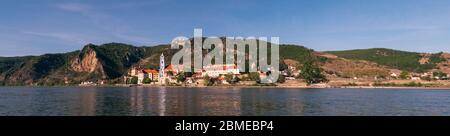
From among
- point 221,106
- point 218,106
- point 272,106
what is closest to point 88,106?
point 218,106

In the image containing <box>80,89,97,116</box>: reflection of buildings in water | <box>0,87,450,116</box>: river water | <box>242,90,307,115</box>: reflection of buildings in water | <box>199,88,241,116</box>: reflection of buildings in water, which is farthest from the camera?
<box>242,90,307,115</box>: reflection of buildings in water

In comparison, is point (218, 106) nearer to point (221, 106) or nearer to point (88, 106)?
point (221, 106)

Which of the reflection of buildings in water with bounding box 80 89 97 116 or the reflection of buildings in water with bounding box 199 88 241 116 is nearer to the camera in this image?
the reflection of buildings in water with bounding box 80 89 97 116

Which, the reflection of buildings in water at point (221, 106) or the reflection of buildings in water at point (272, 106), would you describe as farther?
the reflection of buildings in water at point (272, 106)

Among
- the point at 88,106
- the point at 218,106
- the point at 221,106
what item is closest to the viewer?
the point at 221,106

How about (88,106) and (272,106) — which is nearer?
(88,106)

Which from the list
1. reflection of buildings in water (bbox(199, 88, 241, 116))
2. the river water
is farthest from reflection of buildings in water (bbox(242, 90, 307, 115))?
reflection of buildings in water (bbox(199, 88, 241, 116))

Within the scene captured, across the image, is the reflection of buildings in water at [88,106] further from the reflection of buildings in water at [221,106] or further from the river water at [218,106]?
the reflection of buildings in water at [221,106]

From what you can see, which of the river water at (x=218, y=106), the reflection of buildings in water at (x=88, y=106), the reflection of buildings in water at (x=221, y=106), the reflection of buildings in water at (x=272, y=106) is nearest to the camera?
the reflection of buildings in water at (x=88, y=106)

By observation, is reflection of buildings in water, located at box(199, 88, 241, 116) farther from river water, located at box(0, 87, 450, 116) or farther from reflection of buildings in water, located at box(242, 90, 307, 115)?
reflection of buildings in water, located at box(242, 90, 307, 115)

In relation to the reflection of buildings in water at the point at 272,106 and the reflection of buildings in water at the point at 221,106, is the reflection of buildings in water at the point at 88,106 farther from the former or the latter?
the reflection of buildings in water at the point at 272,106

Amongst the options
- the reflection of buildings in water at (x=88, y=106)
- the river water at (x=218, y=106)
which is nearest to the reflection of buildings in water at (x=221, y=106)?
the river water at (x=218, y=106)

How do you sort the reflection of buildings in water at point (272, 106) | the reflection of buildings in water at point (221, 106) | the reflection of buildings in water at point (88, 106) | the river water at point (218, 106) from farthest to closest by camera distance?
the reflection of buildings in water at point (272, 106), the river water at point (218, 106), the reflection of buildings in water at point (221, 106), the reflection of buildings in water at point (88, 106)
